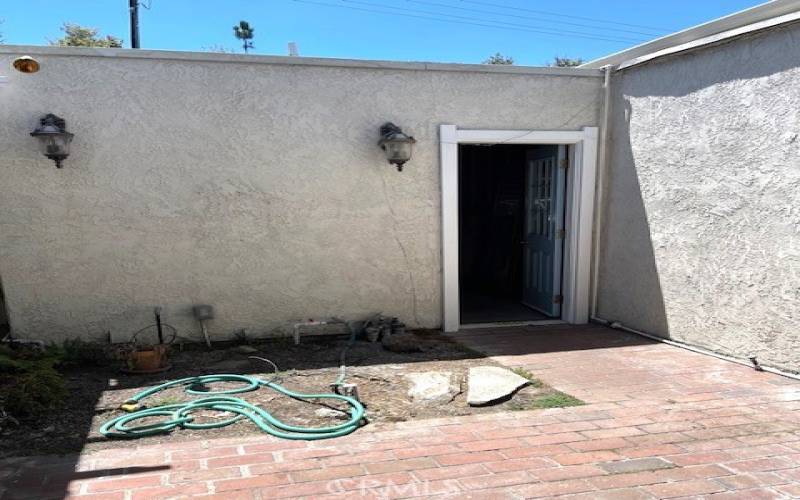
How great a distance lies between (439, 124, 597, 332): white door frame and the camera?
19.5 ft

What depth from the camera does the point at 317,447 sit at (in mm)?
3172

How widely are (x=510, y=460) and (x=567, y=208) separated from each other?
4.12 meters

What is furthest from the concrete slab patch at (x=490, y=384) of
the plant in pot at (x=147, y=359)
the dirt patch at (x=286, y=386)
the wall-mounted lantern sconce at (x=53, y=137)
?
the wall-mounted lantern sconce at (x=53, y=137)

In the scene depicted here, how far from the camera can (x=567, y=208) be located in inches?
255

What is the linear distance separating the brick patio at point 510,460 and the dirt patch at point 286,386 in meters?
0.21

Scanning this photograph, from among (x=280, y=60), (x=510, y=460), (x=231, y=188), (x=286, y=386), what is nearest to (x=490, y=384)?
(x=510, y=460)

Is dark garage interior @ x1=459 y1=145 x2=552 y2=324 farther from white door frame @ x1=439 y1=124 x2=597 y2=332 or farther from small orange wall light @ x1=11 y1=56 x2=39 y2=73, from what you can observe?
small orange wall light @ x1=11 y1=56 x2=39 y2=73

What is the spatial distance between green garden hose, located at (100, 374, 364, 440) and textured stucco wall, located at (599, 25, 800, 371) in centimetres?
343

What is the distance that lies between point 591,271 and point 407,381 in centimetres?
315

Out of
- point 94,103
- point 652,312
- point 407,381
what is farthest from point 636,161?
point 94,103

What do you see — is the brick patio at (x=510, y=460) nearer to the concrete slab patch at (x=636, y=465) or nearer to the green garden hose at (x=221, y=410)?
the concrete slab patch at (x=636, y=465)

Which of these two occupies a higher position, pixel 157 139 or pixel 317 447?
pixel 157 139

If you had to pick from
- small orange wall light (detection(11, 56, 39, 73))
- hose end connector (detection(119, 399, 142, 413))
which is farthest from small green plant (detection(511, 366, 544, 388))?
small orange wall light (detection(11, 56, 39, 73))

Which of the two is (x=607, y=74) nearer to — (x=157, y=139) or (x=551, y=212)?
(x=551, y=212)
